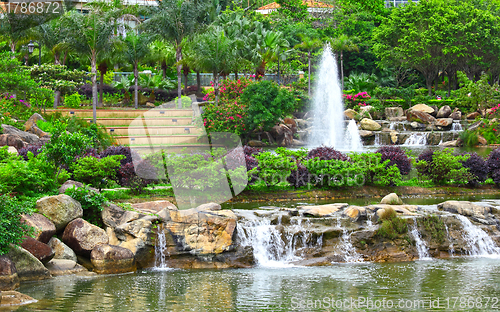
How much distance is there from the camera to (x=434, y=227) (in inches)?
528

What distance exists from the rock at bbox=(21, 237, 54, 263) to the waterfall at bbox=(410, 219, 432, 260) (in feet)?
28.1

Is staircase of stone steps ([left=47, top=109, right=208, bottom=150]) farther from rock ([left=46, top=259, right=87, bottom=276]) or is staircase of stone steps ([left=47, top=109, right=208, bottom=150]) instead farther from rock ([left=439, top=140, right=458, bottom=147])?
rock ([left=46, top=259, right=87, bottom=276])

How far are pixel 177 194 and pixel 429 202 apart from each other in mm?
8442

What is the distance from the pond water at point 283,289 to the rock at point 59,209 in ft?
4.68

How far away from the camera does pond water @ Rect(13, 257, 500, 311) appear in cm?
871

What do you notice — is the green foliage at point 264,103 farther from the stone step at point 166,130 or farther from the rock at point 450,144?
the rock at point 450,144

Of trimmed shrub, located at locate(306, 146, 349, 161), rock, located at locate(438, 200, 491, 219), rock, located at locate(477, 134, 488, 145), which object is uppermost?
trimmed shrub, located at locate(306, 146, 349, 161)

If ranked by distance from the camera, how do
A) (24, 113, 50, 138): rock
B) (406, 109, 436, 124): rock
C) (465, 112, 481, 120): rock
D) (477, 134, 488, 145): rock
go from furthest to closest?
(465, 112, 481, 120): rock → (406, 109, 436, 124): rock → (477, 134, 488, 145): rock → (24, 113, 50, 138): rock

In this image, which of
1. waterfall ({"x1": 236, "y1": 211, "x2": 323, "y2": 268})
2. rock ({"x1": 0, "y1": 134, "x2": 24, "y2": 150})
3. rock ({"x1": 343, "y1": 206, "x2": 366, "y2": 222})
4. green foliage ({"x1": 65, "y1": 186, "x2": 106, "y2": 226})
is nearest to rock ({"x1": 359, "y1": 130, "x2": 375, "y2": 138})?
rock ({"x1": 343, "y1": 206, "x2": 366, "y2": 222})

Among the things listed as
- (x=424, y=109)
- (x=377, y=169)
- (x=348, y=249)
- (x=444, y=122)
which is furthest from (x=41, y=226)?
(x=424, y=109)

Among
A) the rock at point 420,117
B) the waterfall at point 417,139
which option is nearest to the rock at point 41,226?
the waterfall at point 417,139

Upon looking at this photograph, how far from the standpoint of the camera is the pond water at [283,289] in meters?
8.71

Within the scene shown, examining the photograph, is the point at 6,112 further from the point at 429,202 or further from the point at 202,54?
the point at 429,202

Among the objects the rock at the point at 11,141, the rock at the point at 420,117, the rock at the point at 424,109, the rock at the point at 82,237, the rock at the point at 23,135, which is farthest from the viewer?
the rock at the point at 424,109
